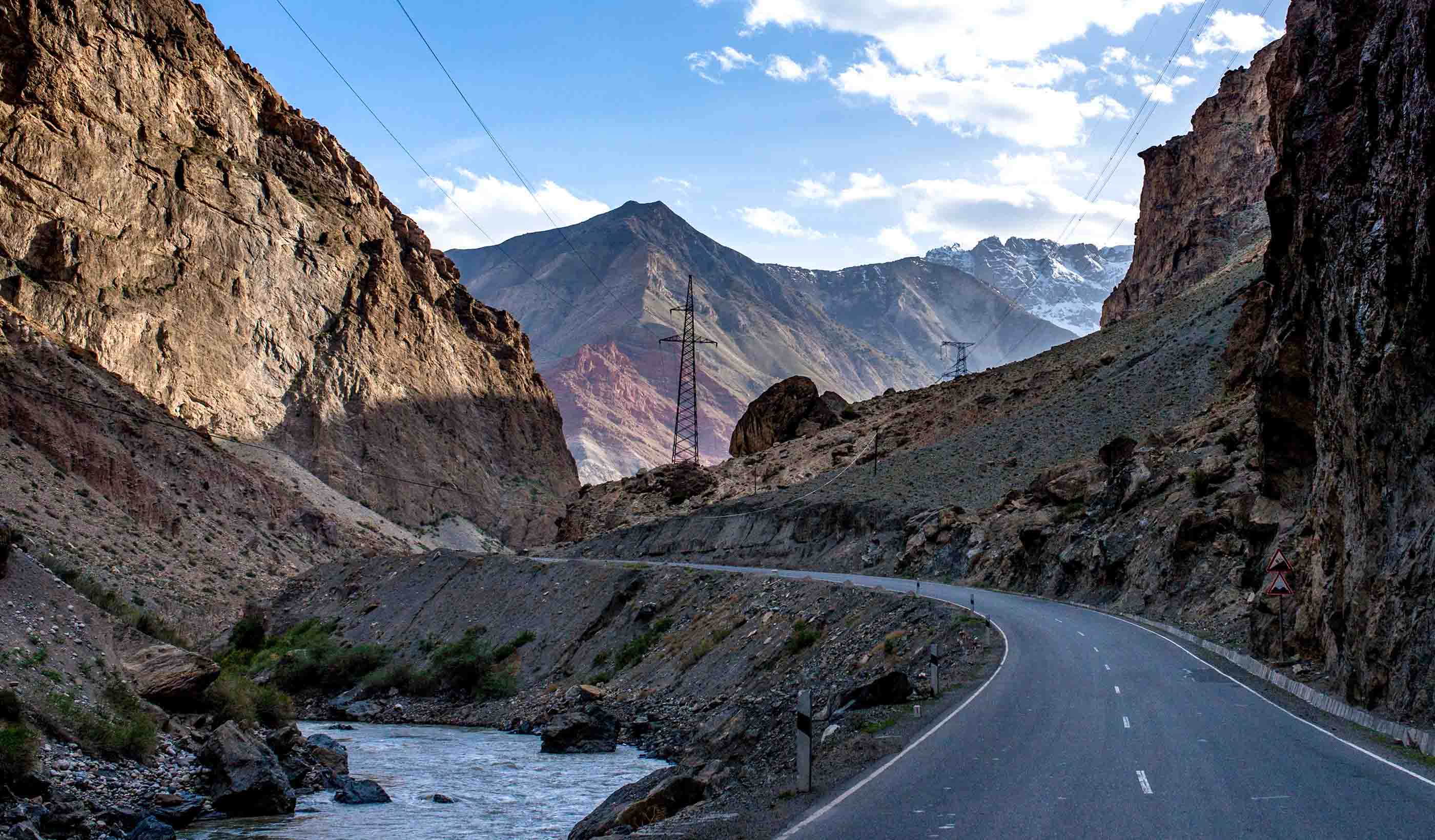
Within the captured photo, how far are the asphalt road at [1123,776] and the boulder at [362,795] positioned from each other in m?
11.5

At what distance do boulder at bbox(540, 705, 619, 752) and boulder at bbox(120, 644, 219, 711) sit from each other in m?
8.44

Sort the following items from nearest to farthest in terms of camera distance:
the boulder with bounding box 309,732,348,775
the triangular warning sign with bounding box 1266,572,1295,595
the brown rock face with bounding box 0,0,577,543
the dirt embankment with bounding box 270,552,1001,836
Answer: the dirt embankment with bounding box 270,552,1001,836, the triangular warning sign with bounding box 1266,572,1295,595, the boulder with bounding box 309,732,348,775, the brown rock face with bounding box 0,0,577,543

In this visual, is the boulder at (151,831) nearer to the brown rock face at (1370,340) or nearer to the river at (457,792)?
the river at (457,792)

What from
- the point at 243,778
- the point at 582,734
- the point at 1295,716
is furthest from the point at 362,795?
the point at 1295,716

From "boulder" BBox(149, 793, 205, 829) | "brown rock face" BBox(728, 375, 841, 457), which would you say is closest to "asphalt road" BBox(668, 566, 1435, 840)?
"boulder" BBox(149, 793, 205, 829)

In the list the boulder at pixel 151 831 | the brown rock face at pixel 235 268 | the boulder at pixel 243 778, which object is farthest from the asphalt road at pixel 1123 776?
the brown rock face at pixel 235 268

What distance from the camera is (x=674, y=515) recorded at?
68062mm

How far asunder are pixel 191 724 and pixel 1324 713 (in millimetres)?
20662

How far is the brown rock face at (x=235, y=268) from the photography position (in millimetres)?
63125

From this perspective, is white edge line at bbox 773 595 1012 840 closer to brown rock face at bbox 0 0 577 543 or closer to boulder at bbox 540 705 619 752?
boulder at bbox 540 705 619 752

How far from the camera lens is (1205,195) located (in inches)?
3964

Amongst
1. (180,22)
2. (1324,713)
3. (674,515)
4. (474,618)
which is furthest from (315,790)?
(180,22)

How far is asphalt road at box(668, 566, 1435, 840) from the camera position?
9891 millimetres

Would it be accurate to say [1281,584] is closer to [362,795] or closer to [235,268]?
[362,795]
